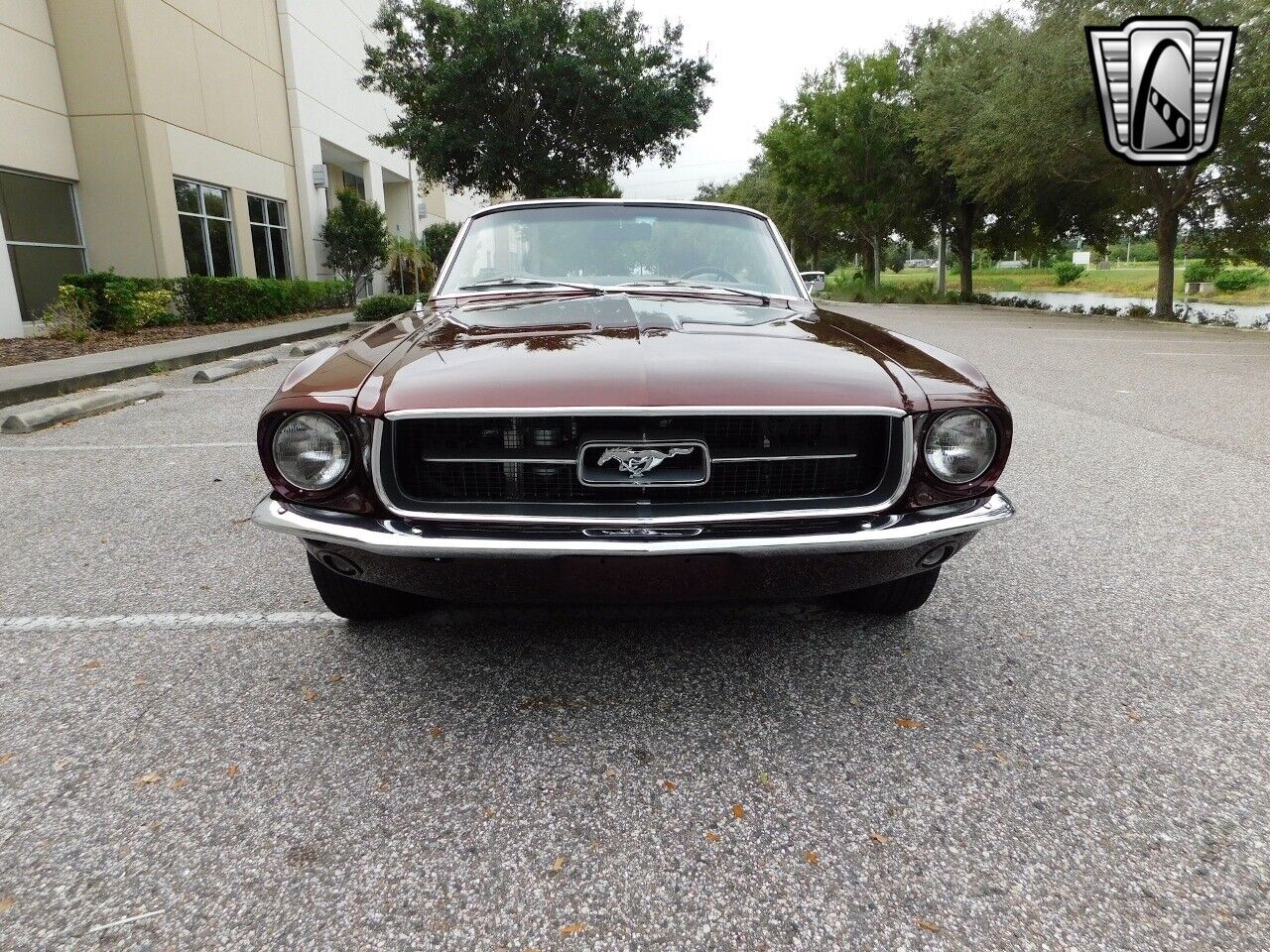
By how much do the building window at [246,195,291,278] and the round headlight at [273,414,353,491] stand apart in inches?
728

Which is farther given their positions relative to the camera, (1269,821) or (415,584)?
(415,584)

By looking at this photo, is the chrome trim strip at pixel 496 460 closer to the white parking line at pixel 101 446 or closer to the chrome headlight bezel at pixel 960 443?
the chrome headlight bezel at pixel 960 443

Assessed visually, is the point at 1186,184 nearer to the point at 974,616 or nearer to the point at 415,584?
the point at 974,616

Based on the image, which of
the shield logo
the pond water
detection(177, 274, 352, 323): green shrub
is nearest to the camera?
the shield logo

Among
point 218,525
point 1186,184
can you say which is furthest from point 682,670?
point 1186,184

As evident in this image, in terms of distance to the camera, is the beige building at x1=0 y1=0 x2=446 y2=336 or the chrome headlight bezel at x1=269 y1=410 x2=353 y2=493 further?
the beige building at x1=0 y1=0 x2=446 y2=336

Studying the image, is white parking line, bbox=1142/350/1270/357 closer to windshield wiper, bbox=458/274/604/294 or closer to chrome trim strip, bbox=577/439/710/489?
windshield wiper, bbox=458/274/604/294

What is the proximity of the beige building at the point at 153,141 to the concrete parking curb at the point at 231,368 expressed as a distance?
4975 mm

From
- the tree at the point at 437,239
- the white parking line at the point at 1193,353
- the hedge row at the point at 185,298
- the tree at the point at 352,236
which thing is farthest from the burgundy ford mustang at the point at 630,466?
the tree at the point at 437,239

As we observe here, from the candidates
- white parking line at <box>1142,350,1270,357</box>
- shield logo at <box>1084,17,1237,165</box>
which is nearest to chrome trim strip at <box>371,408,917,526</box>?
white parking line at <box>1142,350,1270,357</box>

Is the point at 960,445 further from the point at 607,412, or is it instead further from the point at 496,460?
the point at 496,460

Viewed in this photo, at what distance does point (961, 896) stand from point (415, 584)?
1.39 meters

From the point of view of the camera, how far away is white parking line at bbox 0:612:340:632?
8.89ft

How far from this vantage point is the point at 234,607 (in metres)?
2.85
